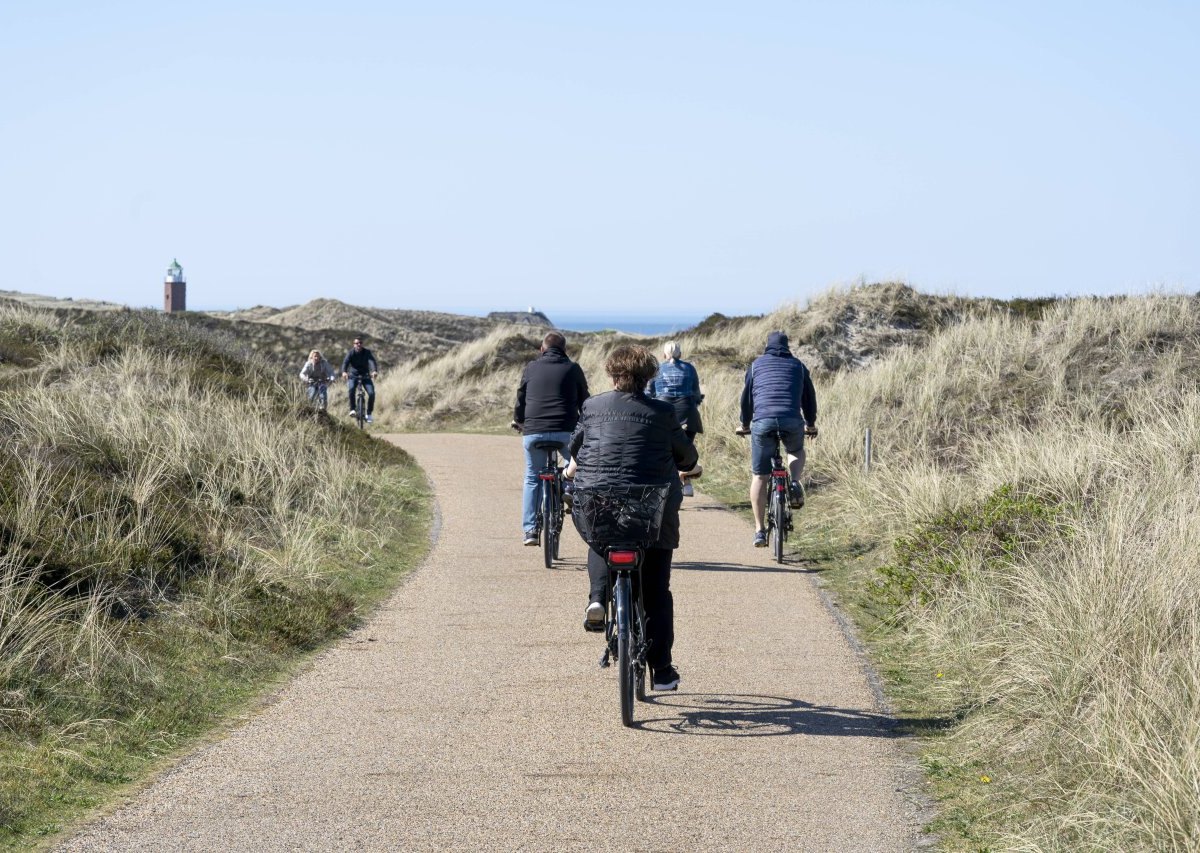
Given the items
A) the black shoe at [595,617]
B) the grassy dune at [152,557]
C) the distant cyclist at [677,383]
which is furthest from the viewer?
the distant cyclist at [677,383]

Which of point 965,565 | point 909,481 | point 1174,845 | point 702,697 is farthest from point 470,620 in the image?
point 1174,845

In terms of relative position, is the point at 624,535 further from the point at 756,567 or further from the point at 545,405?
the point at 756,567

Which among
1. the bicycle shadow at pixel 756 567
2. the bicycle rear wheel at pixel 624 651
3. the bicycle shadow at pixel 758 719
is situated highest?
the bicycle rear wheel at pixel 624 651

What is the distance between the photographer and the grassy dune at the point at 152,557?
22.0ft

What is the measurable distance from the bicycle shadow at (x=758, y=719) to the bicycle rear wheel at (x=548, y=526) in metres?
4.35

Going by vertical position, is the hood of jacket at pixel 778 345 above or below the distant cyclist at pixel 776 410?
above

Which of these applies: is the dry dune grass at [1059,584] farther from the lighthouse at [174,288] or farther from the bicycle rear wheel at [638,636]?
the lighthouse at [174,288]

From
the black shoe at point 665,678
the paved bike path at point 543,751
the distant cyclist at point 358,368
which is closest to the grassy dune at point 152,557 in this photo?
the paved bike path at point 543,751

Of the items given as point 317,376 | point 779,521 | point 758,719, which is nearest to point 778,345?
point 779,521

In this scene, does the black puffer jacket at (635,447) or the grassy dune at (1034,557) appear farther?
the black puffer jacket at (635,447)

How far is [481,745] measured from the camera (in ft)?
21.4

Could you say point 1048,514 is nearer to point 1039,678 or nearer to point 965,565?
point 965,565

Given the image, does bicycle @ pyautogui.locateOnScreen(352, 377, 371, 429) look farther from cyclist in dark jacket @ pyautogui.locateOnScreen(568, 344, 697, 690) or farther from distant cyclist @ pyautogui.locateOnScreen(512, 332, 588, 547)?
cyclist in dark jacket @ pyautogui.locateOnScreen(568, 344, 697, 690)

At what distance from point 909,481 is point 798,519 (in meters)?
2.42
